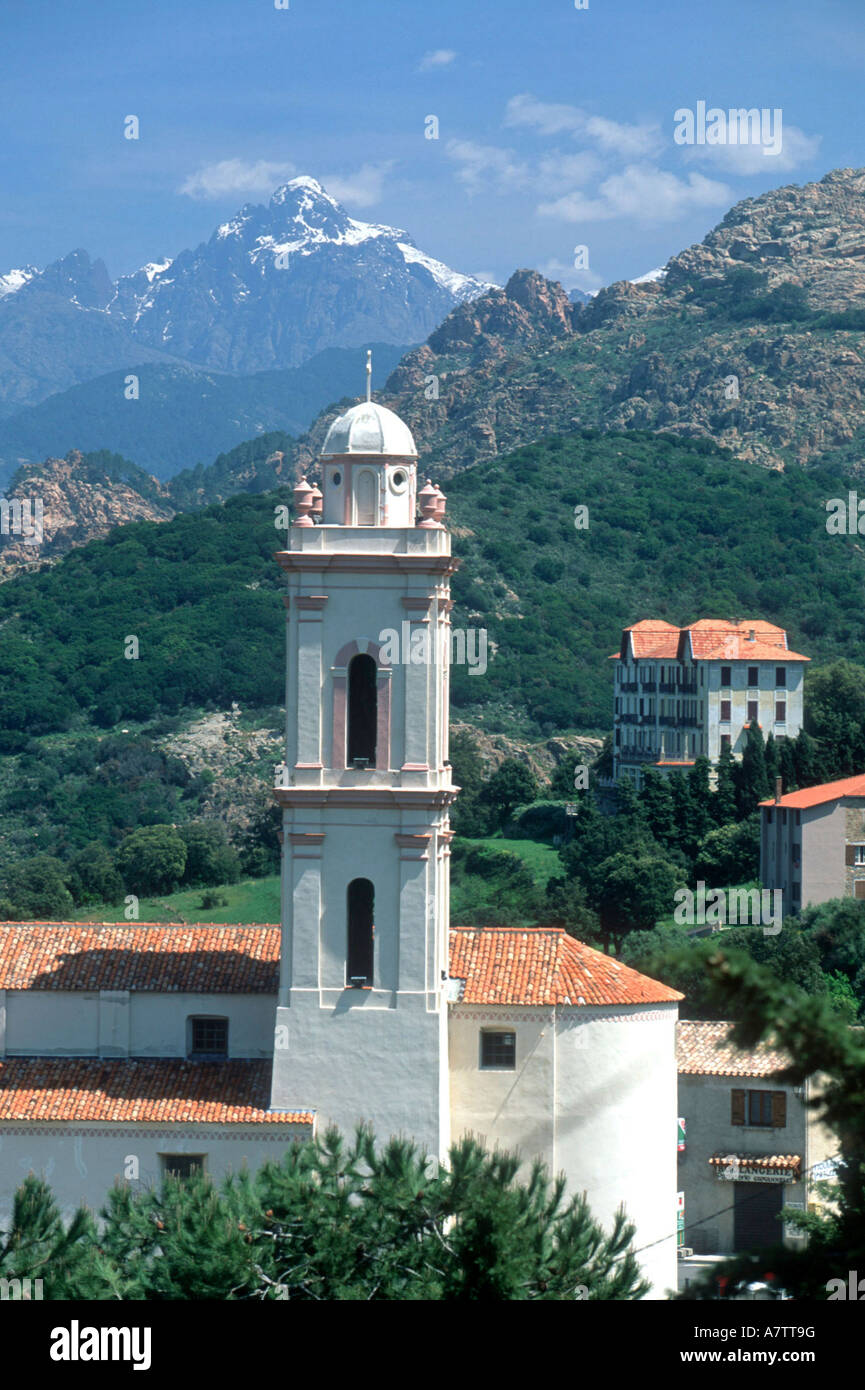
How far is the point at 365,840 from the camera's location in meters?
32.2

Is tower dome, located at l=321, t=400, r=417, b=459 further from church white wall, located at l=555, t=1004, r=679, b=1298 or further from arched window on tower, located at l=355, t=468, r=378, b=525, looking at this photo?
church white wall, located at l=555, t=1004, r=679, b=1298

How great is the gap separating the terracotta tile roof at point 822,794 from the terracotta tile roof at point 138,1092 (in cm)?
4095

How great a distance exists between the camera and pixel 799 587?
129875mm

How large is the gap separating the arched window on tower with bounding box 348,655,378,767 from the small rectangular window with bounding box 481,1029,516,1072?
4671 millimetres

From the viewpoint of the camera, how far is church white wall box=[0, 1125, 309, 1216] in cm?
3141

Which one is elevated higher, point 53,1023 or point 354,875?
point 354,875

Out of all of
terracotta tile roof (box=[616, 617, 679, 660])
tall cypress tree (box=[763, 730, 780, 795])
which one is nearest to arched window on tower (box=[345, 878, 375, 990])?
tall cypress tree (box=[763, 730, 780, 795])

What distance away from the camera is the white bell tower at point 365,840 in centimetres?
3194

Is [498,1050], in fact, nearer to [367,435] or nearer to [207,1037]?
[207,1037]

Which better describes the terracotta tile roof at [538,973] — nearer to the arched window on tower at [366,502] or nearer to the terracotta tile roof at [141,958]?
the terracotta tile roof at [141,958]

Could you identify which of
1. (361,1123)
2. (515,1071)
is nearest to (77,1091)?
(361,1123)

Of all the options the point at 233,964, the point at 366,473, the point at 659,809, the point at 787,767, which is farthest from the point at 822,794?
the point at 366,473
